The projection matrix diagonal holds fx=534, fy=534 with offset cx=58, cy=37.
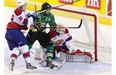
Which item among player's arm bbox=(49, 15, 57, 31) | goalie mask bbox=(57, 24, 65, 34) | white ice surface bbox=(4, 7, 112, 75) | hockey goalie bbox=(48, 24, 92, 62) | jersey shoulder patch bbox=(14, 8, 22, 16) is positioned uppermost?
jersey shoulder patch bbox=(14, 8, 22, 16)

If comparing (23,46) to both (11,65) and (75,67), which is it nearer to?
(11,65)

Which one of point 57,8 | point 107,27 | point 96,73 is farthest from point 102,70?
point 57,8

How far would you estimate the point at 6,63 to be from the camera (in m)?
2.18

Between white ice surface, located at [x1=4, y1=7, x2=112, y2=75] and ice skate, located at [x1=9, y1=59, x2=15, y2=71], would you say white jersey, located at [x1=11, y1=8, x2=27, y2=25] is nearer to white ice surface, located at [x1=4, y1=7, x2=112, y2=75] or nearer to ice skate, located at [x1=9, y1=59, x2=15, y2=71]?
white ice surface, located at [x1=4, y1=7, x2=112, y2=75]

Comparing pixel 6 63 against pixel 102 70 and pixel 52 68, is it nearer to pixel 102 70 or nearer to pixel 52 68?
pixel 52 68

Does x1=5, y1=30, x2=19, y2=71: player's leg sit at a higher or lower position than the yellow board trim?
lower

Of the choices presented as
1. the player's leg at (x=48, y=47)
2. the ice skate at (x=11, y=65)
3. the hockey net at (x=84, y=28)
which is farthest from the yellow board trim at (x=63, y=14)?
the ice skate at (x=11, y=65)

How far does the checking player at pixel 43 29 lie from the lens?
2.17 meters

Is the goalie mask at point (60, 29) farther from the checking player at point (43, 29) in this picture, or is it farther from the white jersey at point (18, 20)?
the white jersey at point (18, 20)

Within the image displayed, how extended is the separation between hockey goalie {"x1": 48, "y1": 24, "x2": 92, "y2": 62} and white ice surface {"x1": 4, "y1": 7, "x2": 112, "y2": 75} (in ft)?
0.10

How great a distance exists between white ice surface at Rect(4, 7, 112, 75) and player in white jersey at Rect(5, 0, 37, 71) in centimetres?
2

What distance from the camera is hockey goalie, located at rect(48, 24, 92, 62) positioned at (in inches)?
86.5

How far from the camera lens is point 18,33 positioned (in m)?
2.17

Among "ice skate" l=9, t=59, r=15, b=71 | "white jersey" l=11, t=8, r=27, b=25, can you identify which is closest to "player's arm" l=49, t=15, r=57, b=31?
"white jersey" l=11, t=8, r=27, b=25
